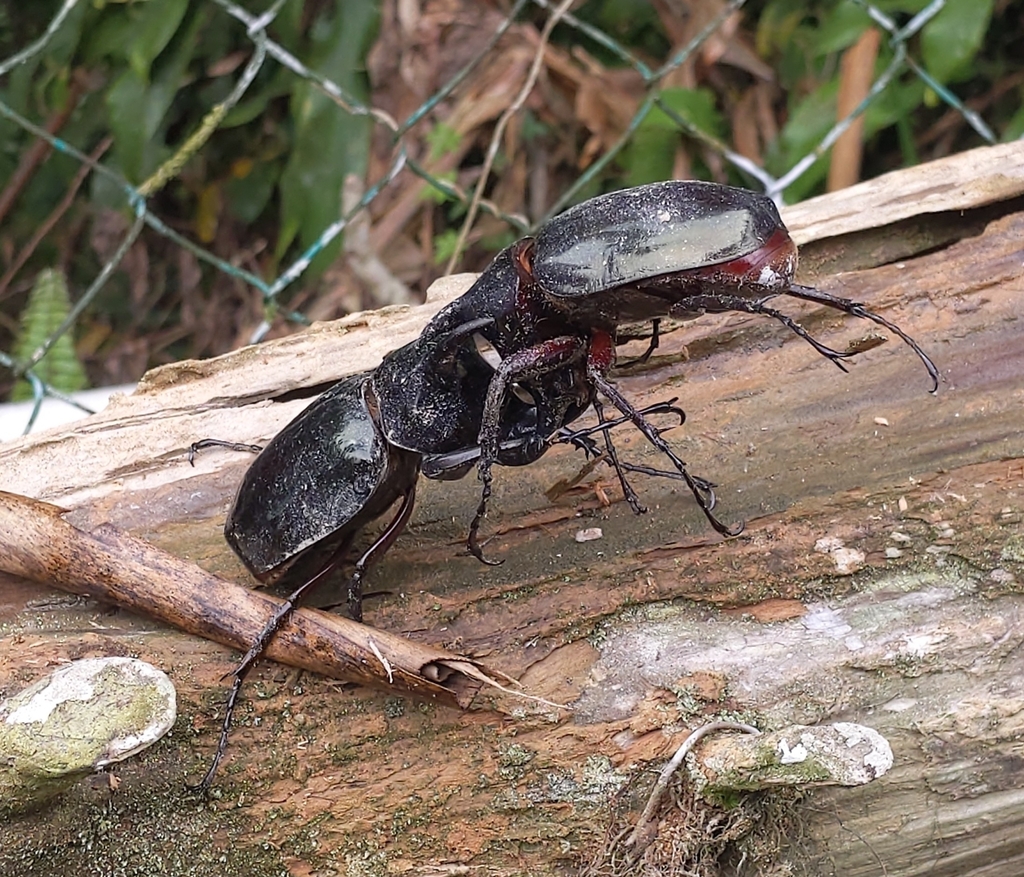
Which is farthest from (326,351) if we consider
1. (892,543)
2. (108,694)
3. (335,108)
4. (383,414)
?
(335,108)

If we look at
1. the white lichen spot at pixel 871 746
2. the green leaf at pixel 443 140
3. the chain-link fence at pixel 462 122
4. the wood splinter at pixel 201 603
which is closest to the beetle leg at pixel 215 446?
the wood splinter at pixel 201 603

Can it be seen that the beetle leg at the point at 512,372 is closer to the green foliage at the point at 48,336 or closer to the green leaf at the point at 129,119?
the green foliage at the point at 48,336

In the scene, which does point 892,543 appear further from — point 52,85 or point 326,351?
point 52,85

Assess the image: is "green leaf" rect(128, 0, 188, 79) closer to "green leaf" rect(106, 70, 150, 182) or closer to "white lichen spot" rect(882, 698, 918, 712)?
"green leaf" rect(106, 70, 150, 182)

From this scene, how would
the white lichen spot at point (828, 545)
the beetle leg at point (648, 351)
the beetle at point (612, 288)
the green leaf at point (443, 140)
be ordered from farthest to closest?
the green leaf at point (443, 140) < the beetle leg at point (648, 351) < the white lichen spot at point (828, 545) < the beetle at point (612, 288)

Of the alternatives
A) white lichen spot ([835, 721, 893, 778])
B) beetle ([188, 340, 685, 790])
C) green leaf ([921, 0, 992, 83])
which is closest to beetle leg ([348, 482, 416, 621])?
beetle ([188, 340, 685, 790])

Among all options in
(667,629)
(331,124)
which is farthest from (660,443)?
(331,124)
